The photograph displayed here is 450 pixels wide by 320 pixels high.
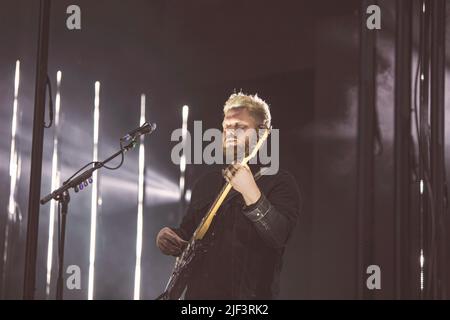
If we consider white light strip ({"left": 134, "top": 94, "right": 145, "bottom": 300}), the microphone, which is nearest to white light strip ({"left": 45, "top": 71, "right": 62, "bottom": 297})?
white light strip ({"left": 134, "top": 94, "right": 145, "bottom": 300})

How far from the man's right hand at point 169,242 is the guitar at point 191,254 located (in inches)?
1.5

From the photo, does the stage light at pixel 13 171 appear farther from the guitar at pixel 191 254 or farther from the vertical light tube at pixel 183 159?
the guitar at pixel 191 254

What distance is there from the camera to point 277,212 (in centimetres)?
212

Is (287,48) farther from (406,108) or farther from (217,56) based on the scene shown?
(406,108)

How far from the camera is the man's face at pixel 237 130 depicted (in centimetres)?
226

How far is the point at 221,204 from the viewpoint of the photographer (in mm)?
2184

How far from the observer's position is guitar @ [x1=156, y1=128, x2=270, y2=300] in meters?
2.17

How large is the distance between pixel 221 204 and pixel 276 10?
0.77m

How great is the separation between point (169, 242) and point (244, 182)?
0.39 meters

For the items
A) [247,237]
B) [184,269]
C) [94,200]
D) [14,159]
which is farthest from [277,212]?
[14,159]

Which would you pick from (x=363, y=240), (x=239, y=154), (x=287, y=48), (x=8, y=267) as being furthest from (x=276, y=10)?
(x=8, y=267)

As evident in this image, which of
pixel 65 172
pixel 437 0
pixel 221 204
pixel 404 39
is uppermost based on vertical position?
pixel 437 0

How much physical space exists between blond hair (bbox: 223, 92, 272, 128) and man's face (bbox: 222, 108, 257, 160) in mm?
16

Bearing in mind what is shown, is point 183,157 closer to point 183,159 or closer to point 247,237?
point 183,159
